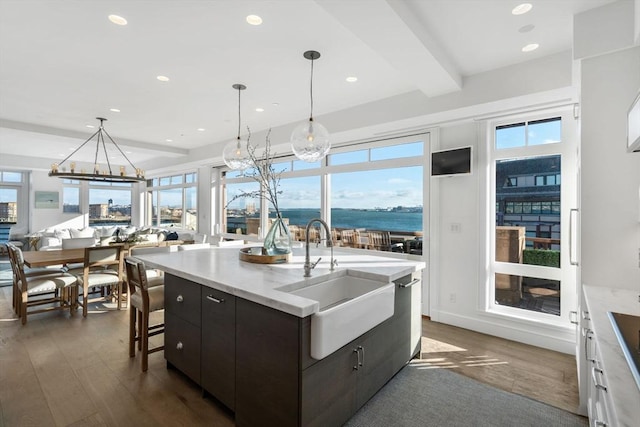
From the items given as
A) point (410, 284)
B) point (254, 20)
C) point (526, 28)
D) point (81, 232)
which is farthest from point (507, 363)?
point (81, 232)

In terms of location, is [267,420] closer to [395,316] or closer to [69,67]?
[395,316]

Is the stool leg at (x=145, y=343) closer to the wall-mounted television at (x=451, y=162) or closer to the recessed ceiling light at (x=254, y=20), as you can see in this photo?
the recessed ceiling light at (x=254, y=20)

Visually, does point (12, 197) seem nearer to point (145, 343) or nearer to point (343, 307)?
point (145, 343)

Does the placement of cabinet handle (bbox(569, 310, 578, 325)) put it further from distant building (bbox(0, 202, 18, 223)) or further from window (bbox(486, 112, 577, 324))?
distant building (bbox(0, 202, 18, 223))

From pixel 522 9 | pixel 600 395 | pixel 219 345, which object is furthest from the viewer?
pixel 522 9

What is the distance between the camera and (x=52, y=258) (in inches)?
159

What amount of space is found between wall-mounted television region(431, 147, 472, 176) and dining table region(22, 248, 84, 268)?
4.70 metres

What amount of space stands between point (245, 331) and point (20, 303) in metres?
3.87

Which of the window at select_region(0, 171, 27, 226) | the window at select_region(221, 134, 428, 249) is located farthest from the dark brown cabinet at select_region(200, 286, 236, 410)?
the window at select_region(0, 171, 27, 226)

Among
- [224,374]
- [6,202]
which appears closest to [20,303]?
[224,374]

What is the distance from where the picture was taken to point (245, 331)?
178 centimetres

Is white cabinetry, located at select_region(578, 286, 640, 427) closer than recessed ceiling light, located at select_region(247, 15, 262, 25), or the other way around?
white cabinetry, located at select_region(578, 286, 640, 427)

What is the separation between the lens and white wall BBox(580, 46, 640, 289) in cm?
193

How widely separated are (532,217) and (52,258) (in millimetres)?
5862
